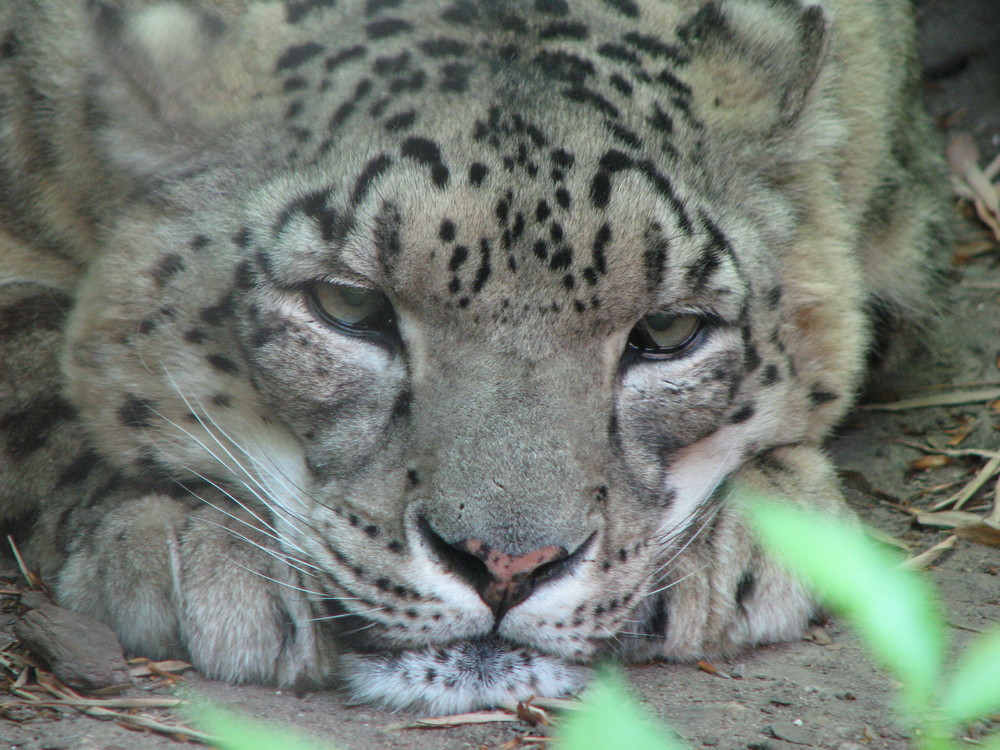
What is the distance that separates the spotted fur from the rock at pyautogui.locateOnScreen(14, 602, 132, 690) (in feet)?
0.26

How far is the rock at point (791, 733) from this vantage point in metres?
2.63

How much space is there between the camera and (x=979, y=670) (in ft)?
4.68

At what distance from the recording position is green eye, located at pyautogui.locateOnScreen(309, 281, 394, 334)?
2.85m

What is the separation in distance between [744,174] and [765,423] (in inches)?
29.1

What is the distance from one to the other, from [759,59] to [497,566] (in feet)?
5.74

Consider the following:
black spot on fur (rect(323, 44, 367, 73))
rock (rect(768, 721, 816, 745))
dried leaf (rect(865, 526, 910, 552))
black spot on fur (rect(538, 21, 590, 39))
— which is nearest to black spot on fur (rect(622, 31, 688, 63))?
black spot on fur (rect(538, 21, 590, 39))

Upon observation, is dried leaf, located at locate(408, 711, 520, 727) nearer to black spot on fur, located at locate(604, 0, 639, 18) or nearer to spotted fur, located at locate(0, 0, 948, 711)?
spotted fur, located at locate(0, 0, 948, 711)

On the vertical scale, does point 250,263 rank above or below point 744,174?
below

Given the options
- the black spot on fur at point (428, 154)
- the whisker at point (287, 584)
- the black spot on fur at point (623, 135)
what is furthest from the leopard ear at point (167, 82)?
the whisker at point (287, 584)

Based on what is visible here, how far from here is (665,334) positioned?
301 cm

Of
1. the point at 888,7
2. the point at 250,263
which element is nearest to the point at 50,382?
the point at 250,263

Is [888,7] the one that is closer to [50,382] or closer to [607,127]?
[607,127]

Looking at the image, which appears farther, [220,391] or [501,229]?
[220,391]

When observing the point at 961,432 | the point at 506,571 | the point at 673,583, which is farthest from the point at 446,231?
the point at 961,432
